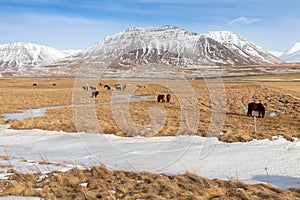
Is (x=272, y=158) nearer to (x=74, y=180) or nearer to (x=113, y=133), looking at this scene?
(x=74, y=180)

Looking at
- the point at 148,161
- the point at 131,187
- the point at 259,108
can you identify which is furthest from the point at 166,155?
the point at 259,108

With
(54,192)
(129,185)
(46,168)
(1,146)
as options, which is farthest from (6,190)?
(1,146)

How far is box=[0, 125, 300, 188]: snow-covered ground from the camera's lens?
372 inches

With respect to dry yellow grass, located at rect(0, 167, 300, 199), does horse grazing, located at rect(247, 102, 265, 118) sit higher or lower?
higher

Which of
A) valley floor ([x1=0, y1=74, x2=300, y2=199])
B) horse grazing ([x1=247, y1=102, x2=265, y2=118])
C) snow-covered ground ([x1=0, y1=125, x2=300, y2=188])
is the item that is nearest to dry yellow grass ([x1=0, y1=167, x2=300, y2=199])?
valley floor ([x1=0, y1=74, x2=300, y2=199])

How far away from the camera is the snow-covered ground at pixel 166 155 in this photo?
9438mm

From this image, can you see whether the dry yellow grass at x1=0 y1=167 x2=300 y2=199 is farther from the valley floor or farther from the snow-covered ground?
the snow-covered ground

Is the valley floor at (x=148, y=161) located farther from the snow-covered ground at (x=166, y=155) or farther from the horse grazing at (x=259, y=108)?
the horse grazing at (x=259, y=108)

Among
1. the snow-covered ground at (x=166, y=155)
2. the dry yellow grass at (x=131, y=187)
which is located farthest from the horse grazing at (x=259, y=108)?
the dry yellow grass at (x=131, y=187)

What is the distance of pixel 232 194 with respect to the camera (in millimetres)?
7395

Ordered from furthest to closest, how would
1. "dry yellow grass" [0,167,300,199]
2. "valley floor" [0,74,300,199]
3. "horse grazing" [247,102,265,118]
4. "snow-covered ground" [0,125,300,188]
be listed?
"horse grazing" [247,102,265,118]
"snow-covered ground" [0,125,300,188]
"valley floor" [0,74,300,199]
"dry yellow grass" [0,167,300,199]

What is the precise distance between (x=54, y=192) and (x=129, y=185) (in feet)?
6.30

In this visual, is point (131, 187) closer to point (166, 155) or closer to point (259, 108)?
point (166, 155)

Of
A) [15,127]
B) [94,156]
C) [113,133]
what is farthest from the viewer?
[15,127]
